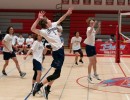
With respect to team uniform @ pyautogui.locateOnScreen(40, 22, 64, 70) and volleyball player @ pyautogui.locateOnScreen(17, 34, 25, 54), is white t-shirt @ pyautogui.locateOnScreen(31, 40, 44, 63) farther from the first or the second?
volleyball player @ pyautogui.locateOnScreen(17, 34, 25, 54)

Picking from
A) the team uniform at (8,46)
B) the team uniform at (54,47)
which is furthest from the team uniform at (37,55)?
the team uniform at (8,46)

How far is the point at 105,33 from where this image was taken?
1040 inches

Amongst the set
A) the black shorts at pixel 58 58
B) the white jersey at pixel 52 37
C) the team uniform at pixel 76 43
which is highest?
the white jersey at pixel 52 37

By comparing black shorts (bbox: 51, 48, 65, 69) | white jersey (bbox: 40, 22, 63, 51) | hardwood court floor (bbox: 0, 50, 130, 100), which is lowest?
hardwood court floor (bbox: 0, 50, 130, 100)

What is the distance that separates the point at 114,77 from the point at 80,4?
16483mm

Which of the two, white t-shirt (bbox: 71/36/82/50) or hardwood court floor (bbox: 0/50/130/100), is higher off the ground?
Answer: white t-shirt (bbox: 71/36/82/50)

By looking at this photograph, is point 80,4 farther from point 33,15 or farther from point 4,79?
point 4,79

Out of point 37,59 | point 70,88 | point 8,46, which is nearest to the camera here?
point 37,59

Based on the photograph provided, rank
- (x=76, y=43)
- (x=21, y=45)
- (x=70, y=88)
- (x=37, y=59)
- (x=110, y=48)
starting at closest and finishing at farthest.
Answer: (x=37, y=59) < (x=70, y=88) < (x=76, y=43) < (x=110, y=48) < (x=21, y=45)

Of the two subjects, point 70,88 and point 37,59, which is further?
point 70,88

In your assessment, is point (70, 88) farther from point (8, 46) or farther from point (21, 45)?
point (21, 45)

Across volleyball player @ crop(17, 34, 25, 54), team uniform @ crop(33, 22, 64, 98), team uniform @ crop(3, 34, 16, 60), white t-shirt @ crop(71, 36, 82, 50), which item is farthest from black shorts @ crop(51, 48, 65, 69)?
volleyball player @ crop(17, 34, 25, 54)

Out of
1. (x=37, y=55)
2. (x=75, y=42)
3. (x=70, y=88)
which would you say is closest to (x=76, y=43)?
(x=75, y=42)

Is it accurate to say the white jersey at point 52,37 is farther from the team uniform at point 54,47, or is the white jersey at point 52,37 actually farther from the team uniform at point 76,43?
the team uniform at point 76,43
